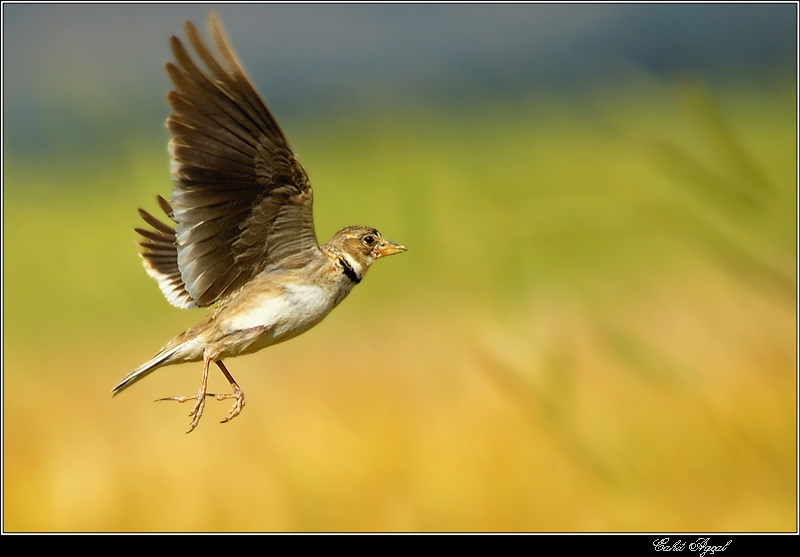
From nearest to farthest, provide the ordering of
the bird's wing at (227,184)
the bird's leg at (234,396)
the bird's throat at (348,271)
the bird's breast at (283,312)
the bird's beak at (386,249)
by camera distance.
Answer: the bird's leg at (234,396)
the bird's wing at (227,184)
the bird's breast at (283,312)
the bird's throat at (348,271)
the bird's beak at (386,249)

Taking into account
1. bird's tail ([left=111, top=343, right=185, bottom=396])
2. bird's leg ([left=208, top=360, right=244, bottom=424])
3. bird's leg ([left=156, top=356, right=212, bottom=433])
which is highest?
bird's leg ([left=156, top=356, right=212, bottom=433])

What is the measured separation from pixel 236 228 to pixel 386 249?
65 cm

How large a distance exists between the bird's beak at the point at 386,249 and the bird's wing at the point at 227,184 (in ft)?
0.92

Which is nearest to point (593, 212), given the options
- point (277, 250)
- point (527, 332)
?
point (527, 332)

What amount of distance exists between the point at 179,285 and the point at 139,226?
515 millimetres

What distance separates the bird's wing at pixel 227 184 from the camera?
316 centimetres

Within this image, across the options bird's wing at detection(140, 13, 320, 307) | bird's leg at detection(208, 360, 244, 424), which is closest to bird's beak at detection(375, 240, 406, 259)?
bird's wing at detection(140, 13, 320, 307)

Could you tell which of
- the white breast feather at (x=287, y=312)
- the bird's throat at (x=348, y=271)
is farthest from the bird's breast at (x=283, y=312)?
the bird's throat at (x=348, y=271)

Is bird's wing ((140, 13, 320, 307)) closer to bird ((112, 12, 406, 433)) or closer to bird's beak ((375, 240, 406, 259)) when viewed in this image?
bird ((112, 12, 406, 433))

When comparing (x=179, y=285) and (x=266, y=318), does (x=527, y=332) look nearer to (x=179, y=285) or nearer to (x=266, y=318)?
(x=266, y=318)

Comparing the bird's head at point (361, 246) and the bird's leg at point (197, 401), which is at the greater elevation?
the bird's leg at point (197, 401)

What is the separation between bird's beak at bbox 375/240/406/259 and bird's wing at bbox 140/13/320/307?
11.1 inches

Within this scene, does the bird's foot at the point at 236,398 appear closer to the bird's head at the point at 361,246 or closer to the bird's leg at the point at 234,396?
the bird's leg at the point at 234,396

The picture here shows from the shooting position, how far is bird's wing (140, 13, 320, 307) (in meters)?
3.16
